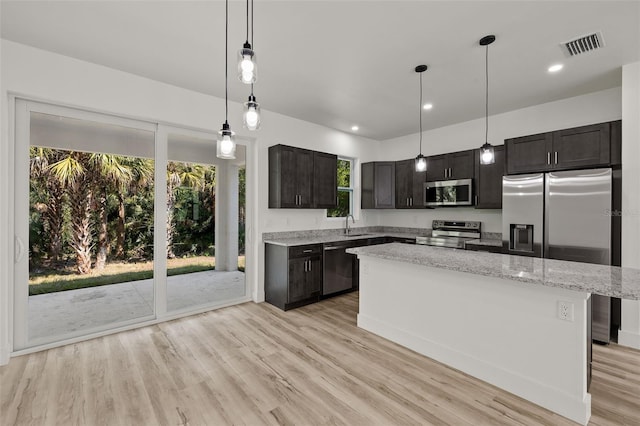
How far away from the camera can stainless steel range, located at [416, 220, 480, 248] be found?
466 centimetres

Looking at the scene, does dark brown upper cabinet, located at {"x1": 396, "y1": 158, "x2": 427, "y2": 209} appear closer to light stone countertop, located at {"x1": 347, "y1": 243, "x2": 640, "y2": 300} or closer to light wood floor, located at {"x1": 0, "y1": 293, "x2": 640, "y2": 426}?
light stone countertop, located at {"x1": 347, "y1": 243, "x2": 640, "y2": 300}

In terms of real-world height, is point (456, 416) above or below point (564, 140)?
below

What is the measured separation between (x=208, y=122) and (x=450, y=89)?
3127 mm

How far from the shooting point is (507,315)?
223cm

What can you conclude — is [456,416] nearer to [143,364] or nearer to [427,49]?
[143,364]

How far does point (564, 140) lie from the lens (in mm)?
A: 3502

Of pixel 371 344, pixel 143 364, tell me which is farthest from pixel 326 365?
pixel 143 364

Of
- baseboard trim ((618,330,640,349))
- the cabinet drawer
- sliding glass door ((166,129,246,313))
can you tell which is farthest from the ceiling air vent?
sliding glass door ((166,129,246,313))

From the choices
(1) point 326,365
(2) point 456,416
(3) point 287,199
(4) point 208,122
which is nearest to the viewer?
(2) point 456,416

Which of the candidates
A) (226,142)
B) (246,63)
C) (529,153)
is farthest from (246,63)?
(529,153)

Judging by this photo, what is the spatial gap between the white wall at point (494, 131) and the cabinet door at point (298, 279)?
257 cm

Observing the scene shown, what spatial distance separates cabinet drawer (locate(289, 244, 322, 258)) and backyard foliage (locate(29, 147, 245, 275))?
3.81ft

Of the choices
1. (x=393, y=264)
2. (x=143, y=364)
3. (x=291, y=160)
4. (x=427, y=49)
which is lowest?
(x=143, y=364)

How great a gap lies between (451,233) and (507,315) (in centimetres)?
294
